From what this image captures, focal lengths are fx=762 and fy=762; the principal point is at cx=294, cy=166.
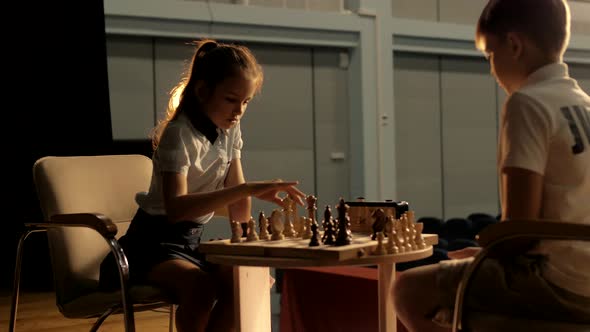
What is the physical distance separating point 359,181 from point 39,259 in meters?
Answer: 3.23

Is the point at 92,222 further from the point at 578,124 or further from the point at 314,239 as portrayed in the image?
the point at 578,124

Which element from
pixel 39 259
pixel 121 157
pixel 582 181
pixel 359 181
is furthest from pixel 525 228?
pixel 359 181

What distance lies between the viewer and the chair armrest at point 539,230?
1520 mm

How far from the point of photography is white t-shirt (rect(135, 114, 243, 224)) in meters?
2.29

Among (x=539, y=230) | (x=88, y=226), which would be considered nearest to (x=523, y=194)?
(x=539, y=230)

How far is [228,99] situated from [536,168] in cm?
101

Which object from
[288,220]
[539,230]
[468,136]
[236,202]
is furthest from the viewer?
[468,136]

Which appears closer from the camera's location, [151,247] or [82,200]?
[151,247]

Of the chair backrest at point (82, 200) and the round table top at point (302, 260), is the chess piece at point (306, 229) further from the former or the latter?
the chair backrest at point (82, 200)

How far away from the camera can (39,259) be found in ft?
19.4

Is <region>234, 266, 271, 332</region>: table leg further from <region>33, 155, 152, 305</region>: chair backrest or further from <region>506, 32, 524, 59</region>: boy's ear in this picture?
<region>506, 32, 524, 59</region>: boy's ear

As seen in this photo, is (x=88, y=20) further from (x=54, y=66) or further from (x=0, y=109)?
(x=0, y=109)

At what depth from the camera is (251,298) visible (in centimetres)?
217

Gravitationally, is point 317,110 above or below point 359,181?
above
